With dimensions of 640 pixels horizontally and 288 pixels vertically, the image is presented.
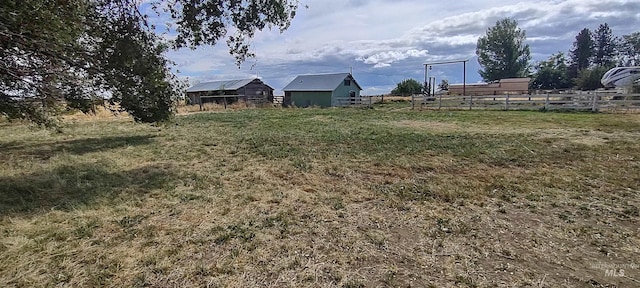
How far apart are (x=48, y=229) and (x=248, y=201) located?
77.3 inches

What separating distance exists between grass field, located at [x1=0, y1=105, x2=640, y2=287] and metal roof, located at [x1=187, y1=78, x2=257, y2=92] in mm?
28583

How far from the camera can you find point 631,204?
3785mm

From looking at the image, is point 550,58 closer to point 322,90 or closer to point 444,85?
point 444,85

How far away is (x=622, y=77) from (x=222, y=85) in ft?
117

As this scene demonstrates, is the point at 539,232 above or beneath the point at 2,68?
beneath

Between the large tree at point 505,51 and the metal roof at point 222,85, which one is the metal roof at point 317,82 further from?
the large tree at point 505,51

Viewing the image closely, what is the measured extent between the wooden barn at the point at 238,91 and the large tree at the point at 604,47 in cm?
6696

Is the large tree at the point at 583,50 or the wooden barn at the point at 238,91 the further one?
the large tree at the point at 583,50

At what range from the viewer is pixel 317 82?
112 feet

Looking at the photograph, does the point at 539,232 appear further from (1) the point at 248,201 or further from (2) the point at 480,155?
(2) the point at 480,155

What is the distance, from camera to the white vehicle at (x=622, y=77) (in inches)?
923

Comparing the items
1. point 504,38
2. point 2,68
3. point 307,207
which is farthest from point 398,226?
point 504,38

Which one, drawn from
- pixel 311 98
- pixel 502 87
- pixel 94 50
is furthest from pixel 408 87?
pixel 94 50

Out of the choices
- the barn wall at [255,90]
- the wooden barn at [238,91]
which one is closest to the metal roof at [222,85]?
the wooden barn at [238,91]
